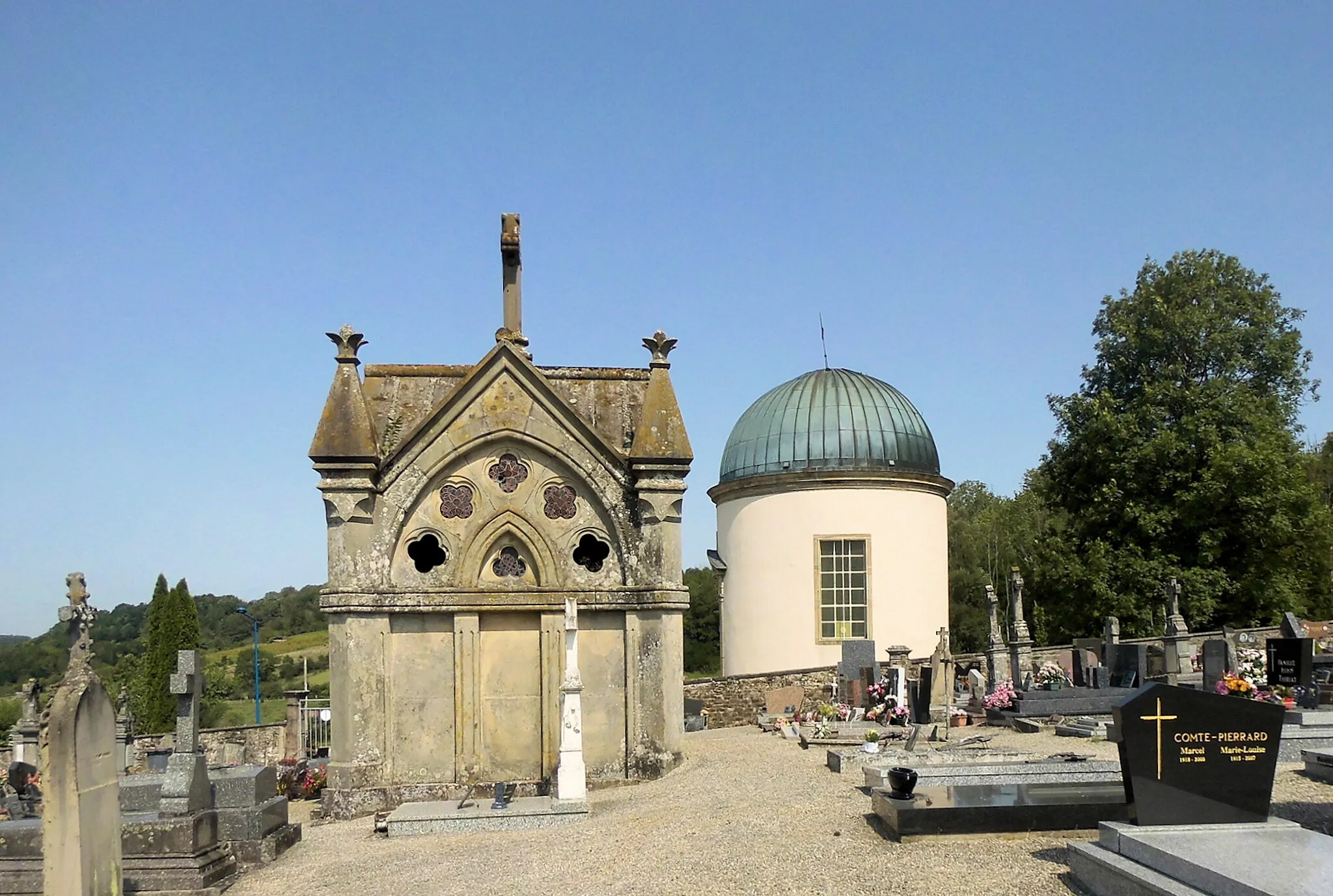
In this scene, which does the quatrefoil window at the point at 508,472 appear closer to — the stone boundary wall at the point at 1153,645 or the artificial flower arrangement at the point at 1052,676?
the artificial flower arrangement at the point at 1052,676

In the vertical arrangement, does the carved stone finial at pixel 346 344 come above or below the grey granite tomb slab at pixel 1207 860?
above

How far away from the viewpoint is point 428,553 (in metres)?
16.2

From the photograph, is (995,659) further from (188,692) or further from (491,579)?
(188,692)

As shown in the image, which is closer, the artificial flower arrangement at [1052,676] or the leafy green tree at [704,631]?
the artificial flower arrangement at [1052,676]

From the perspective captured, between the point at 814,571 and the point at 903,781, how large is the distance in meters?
18.1

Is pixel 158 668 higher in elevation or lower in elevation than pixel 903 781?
lower

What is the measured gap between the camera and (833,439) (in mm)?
29672

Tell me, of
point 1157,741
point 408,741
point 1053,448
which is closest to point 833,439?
point 1053,448

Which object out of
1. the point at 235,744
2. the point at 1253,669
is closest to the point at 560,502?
the point at 1253,669

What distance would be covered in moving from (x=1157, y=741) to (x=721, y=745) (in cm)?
1113

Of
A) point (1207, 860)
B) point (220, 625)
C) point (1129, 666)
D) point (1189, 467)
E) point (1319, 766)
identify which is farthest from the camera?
point (220, 625)

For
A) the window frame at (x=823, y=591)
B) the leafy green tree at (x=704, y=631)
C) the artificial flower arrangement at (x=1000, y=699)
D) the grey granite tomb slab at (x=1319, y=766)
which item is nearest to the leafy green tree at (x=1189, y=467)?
the window frame at (x=823, y=591)

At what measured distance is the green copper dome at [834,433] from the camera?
29500 millimetres

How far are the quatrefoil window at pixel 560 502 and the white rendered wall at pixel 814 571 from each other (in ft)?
45.6
